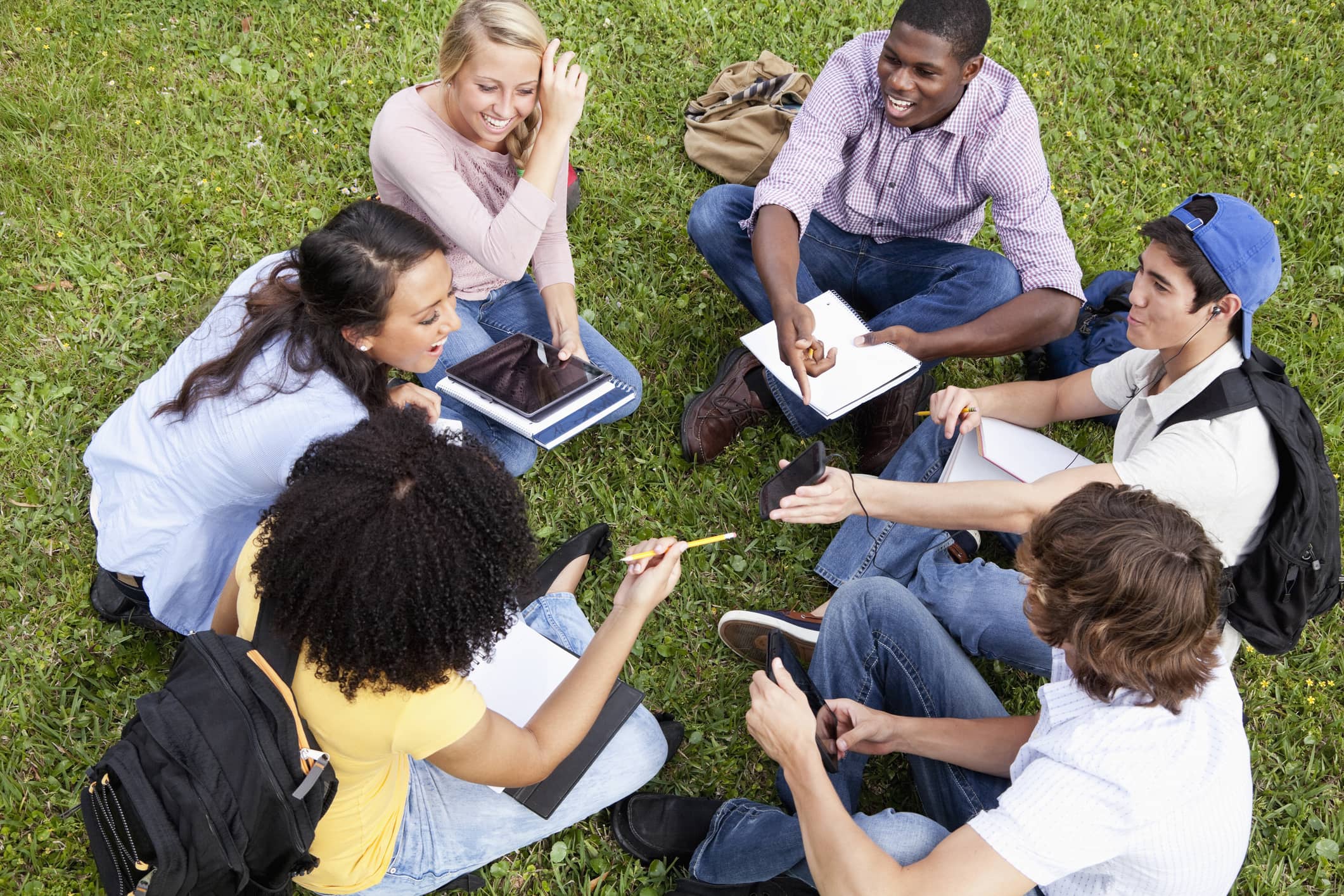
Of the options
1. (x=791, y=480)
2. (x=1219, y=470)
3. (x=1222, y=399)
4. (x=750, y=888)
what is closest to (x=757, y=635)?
(x=791, y=480)

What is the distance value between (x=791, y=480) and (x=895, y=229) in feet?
5.16

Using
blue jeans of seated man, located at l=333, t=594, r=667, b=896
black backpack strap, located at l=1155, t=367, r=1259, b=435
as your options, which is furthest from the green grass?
black backpack strap, located at l=1155, t=367, r=1259, b=435

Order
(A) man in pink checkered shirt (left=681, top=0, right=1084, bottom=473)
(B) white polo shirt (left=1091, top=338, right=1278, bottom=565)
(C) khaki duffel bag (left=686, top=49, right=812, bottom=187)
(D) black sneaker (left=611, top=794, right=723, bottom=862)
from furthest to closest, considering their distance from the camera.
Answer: (C) khaki duffel bag (left=686, top=49, right=812, bottom=187), (A) man in pink checkered shirt (left=681, top=0, right=1084, bottom=473), (D) black sneaker (left=611, top=794, right=723, bottom=862), (B) white polo shirt (left=1091, top=338, right=1278, bottom=565)

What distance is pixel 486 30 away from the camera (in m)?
3.34

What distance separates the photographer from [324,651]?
2002 mm

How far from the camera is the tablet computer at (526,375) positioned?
3.52 m

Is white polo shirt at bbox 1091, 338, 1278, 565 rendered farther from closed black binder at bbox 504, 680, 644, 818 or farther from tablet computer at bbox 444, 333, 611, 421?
tablet computer at bbox 444, 333, 611, 421

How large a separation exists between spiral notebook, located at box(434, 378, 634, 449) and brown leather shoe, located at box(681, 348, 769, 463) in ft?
1.00

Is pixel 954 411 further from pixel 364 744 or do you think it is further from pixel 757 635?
pixel 364 744

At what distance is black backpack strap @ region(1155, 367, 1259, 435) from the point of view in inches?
111

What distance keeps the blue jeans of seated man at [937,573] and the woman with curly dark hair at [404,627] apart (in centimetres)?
106

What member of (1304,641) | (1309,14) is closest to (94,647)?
(1304,641)

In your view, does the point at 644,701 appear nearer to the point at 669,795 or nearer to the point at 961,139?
the point at 669,795

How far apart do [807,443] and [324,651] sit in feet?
8.29
